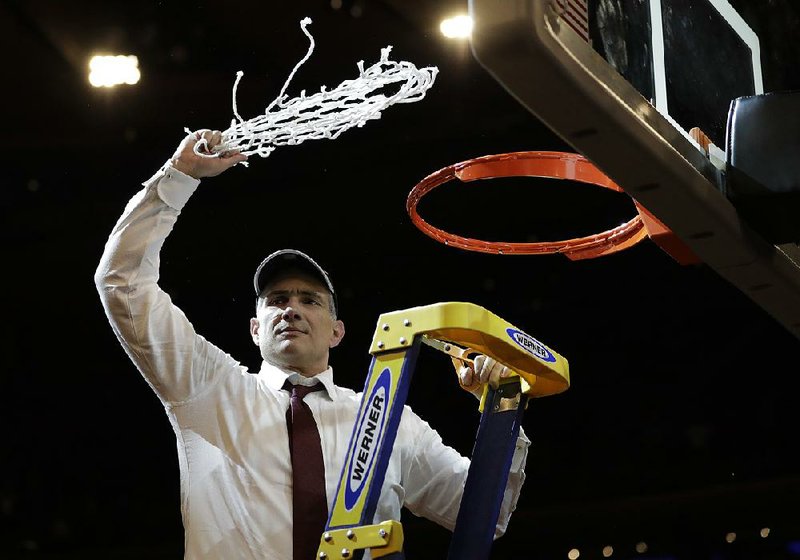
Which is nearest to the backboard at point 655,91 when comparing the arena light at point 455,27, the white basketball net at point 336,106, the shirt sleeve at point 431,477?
the white basketball net at point 336,106

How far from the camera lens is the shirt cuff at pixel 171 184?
248 cm

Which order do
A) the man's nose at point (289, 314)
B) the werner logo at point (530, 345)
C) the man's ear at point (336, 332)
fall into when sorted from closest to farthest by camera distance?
the werner logo at point (530, 345), the man's nose at point (289, 314), the man's ear at point (336, 332)

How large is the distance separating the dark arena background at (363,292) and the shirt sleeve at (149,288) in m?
2.25

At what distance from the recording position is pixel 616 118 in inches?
67.7

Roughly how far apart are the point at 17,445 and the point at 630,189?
15.0ft

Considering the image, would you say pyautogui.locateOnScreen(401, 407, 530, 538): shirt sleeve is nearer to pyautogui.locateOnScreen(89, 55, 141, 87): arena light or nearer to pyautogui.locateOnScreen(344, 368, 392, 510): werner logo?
pyautogui.locateOnScreen(344, 368, 392, 510): werner logo

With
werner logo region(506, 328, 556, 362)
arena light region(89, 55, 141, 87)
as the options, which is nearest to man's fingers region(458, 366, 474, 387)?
werner logo region(506, 328, 556, 362)

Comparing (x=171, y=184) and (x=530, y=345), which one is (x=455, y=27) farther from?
(x=530, y=345)

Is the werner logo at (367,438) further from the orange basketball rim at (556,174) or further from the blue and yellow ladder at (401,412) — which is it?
the orange basketball rim at (556,174)

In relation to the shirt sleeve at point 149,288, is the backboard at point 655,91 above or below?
above

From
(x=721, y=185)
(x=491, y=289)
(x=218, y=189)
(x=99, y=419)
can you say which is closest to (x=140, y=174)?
(x=218, y=189)

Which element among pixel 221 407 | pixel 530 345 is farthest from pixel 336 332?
pixel 530 345

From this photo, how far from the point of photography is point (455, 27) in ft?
15.3

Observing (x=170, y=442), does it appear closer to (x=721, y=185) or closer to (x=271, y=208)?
(x=271, y=208)
